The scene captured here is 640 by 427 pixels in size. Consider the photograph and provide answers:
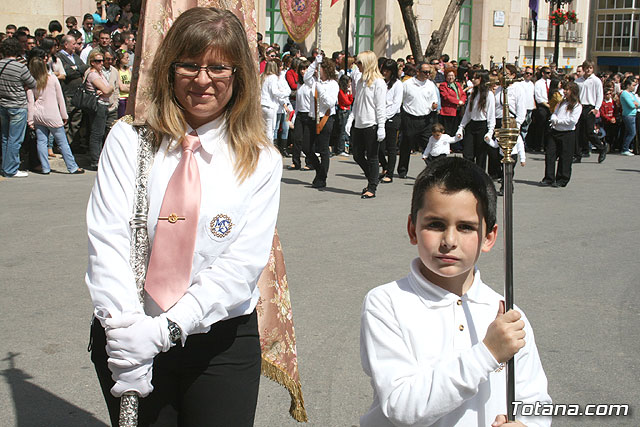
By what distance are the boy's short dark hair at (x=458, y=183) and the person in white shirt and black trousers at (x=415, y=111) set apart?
11407 mm

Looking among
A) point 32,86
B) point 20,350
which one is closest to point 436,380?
point 20,350

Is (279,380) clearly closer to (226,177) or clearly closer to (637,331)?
(226,177)

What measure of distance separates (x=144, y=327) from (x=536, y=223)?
25.8 feet

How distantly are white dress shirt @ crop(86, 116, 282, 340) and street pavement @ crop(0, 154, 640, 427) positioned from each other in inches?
75.5

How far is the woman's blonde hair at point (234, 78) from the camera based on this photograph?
7.57 ft

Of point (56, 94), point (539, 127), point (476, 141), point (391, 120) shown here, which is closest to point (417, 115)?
point (391, 120)

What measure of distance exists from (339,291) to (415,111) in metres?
8.20

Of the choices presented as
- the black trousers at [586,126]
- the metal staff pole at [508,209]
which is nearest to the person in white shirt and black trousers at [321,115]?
the black trousers at [586,126]

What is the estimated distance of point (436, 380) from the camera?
1.88 metres

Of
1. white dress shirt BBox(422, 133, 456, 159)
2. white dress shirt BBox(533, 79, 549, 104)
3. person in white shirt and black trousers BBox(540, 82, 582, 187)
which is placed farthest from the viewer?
white dress shirt BBox(533, 79, 549, 104)

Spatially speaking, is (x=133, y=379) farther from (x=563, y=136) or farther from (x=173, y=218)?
(x=563, y=136)

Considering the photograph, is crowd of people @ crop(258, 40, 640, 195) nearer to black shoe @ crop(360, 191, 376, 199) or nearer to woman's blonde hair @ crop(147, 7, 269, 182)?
black shoe @ crop(360, 191, 376, 199)

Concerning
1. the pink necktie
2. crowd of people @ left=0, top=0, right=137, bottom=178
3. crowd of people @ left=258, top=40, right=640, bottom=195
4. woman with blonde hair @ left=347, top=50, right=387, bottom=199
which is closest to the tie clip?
the pink necktie

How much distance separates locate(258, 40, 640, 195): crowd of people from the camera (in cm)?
1138
